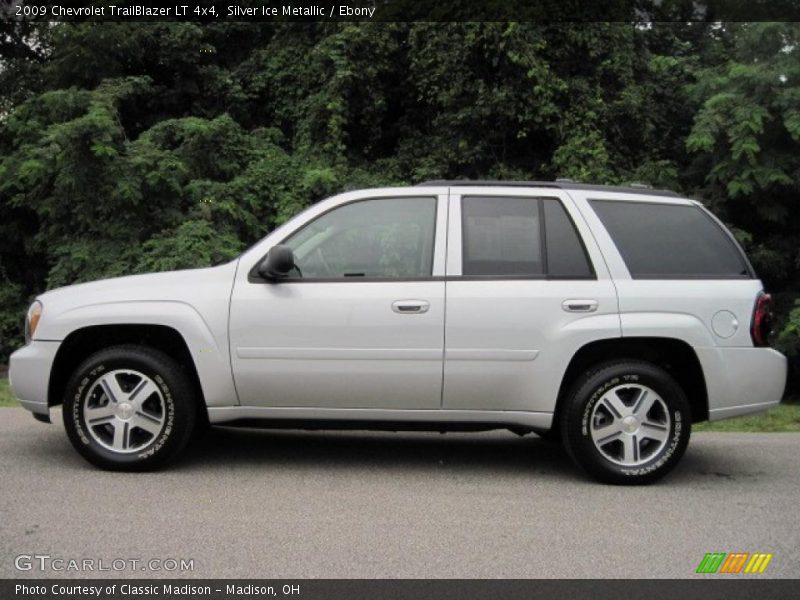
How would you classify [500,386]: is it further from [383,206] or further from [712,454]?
[712,454]

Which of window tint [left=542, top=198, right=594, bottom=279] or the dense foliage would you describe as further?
the dense foliage

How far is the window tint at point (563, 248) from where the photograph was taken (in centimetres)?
604

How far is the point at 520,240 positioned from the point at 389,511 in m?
1.95

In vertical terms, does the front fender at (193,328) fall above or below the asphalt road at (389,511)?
above

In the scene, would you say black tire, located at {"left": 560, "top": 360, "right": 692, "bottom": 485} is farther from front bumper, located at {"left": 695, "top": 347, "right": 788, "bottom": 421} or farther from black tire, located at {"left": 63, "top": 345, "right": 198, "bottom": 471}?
black tire, located at {"left": 63, "top": 345, "right": 198, "bottom": 471}

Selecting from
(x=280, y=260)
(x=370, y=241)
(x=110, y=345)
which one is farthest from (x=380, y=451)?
(x=110, y=345)

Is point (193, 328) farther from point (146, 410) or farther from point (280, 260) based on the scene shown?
point (280, 260)

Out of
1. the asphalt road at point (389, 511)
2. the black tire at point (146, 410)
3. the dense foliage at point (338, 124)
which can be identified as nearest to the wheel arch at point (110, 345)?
the black tire at point (146, 410)

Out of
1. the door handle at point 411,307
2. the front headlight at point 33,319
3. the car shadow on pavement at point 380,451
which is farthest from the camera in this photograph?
the car shadow on pavement at point 380,451

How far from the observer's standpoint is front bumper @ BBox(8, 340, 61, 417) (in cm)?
608

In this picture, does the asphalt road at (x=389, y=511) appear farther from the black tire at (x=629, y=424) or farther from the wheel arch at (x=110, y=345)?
the wheel arch at (x=110, y=345)

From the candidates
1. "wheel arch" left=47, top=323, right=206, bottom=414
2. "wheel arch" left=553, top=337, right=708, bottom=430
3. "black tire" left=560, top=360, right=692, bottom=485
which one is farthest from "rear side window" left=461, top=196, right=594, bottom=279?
"wheel arch" left=47, top=323, right=206, bottom=414

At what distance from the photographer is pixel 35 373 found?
20.0 ft
